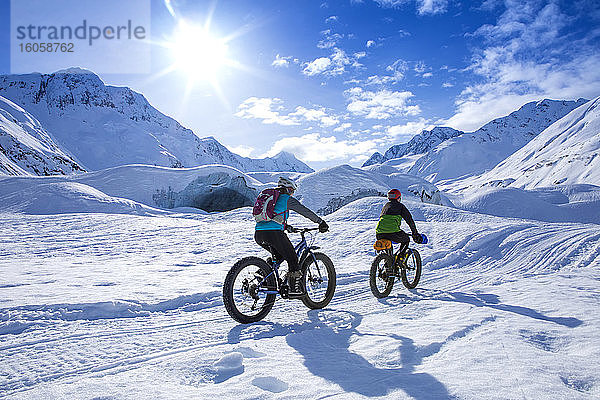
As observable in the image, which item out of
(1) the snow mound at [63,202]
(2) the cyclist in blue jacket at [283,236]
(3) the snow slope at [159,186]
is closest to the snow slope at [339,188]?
(3) the snow slope at [159,186]

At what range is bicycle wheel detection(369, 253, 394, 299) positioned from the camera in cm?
607

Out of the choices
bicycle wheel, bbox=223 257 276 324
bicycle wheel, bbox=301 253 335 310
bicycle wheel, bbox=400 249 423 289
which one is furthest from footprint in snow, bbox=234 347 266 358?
bicycle wheel, bbox=400 249 423 289

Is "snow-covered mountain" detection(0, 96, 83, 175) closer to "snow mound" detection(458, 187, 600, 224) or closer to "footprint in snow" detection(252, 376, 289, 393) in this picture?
"footprint in snow" detection(252, 376, 289, 393)

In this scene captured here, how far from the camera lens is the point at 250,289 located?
15.3 ft

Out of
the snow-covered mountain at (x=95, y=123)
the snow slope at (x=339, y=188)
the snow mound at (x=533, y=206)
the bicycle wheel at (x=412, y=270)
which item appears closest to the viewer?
the bicycle wheel at (x=412, y=270)

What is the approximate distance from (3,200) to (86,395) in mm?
24872

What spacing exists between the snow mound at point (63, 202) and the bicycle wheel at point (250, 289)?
19.9 metres

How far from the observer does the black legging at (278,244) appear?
482cm

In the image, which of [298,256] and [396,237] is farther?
[396,237]

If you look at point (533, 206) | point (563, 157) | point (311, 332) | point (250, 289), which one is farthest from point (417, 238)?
point (563, 157)

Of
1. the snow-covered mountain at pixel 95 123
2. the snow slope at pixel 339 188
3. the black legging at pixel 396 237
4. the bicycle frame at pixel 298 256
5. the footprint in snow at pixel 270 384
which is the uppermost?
the snow-covered mountain at pixel 95 123

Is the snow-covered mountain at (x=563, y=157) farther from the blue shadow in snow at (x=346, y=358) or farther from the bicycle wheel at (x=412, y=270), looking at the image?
the blue shadow in snow at (x=346, y=358)

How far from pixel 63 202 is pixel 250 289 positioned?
21.6 meters

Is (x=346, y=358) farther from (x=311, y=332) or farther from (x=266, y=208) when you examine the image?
(x=266, y=208)
